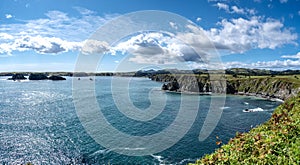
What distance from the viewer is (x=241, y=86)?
18312 centimetres

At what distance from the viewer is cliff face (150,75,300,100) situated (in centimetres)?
15565

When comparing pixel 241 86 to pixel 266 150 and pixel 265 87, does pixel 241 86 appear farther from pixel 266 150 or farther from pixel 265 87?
pixel 266 150

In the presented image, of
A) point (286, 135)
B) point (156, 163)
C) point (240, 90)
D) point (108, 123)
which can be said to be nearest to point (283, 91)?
point (240, 90)

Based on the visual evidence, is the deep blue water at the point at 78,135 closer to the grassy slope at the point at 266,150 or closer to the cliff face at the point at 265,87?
the grassy slope at the point at 266,150

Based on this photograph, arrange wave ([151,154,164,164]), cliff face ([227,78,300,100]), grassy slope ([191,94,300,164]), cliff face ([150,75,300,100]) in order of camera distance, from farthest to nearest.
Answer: cliff face ([150,75,300,100]) → cliff face ([227,78,300,100]) → wave ([151,154,164,164]) → grassy slope ([191,94,300,164])

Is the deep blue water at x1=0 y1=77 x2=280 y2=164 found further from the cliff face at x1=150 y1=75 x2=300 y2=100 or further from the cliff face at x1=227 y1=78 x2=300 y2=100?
the cliff face at x1=150 y1=75 x2=300 y2=100

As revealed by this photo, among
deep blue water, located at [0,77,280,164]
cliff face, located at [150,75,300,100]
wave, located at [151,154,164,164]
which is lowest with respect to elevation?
wave, located at [151,154,164,164]

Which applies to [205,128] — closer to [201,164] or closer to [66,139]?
[66,139]

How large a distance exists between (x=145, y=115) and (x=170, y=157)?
3929cm

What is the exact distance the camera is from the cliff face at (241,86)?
511ft

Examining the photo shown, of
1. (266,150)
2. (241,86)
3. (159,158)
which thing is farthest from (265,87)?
(266,150)

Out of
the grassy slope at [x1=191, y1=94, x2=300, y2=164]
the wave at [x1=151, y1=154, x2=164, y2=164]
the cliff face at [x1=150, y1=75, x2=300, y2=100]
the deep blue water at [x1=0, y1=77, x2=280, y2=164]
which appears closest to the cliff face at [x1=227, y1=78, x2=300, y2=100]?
the cliff face at [x1=150, y1=75, x2=300, y2=100]

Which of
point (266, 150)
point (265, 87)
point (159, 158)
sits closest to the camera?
point (266, 150)

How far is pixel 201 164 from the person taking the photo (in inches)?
481
